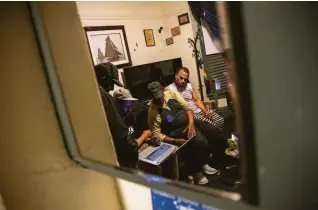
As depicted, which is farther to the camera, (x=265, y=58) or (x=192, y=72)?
(x=192, y=72)

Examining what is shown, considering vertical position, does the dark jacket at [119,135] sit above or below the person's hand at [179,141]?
above

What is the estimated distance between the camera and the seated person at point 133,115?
182cm

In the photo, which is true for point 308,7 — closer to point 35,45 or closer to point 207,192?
point 207,192

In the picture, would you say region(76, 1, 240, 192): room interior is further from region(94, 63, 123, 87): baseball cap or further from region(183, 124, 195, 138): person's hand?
region(94, 63, 123, 87): baseball cap

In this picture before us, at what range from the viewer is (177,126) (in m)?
1.91

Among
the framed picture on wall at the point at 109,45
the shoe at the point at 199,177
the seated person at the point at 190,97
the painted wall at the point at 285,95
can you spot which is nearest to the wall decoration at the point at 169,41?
the framed picture on wall at the point at 109,45

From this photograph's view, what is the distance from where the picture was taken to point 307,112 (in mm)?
185

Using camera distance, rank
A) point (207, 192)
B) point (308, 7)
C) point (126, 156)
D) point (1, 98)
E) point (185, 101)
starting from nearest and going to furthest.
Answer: point (308, 7) < point (207, 192) < point (1, 98) < point (126, 156) < point (185, 101)

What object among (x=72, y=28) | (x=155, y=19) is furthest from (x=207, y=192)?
(x=155, y=19)

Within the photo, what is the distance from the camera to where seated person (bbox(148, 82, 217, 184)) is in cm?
175

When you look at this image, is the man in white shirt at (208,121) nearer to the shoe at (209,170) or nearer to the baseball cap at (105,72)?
the shoe at (209,170)

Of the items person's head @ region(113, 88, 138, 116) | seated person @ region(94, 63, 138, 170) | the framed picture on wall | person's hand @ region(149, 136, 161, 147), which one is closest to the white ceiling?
the framed picture on wall

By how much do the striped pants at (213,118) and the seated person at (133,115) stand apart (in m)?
0.48

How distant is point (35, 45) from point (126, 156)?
3.09ft
